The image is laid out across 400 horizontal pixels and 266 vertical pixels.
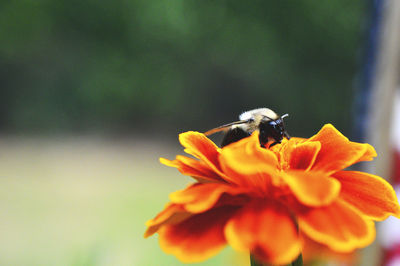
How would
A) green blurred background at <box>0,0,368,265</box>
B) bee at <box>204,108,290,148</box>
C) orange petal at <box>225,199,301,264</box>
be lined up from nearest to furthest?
orange petal at <box>225,199,301,264</box> < bee at <box>204,108,290,148</box> < green blurred background at <box>0,0,368,265</box>

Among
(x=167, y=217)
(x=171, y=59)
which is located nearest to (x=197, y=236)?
(x=167, y=217)

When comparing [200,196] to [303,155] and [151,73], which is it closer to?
[303,155]

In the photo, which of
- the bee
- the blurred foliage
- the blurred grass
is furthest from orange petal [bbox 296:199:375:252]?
the blurred foliage

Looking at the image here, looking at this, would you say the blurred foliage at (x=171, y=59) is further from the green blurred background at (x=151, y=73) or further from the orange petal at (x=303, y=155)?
the orange petal at (x=303, y=155)

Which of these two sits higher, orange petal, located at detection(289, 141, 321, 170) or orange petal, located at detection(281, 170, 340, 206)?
orange petal, located at detection(289, 141, 321, 170)

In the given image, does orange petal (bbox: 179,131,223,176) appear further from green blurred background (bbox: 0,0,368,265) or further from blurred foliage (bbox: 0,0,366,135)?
blurred foliage (bbox: 0,0,366,135)

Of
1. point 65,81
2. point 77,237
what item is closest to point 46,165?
point 65,81

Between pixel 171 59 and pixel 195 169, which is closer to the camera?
pixel 195 169
